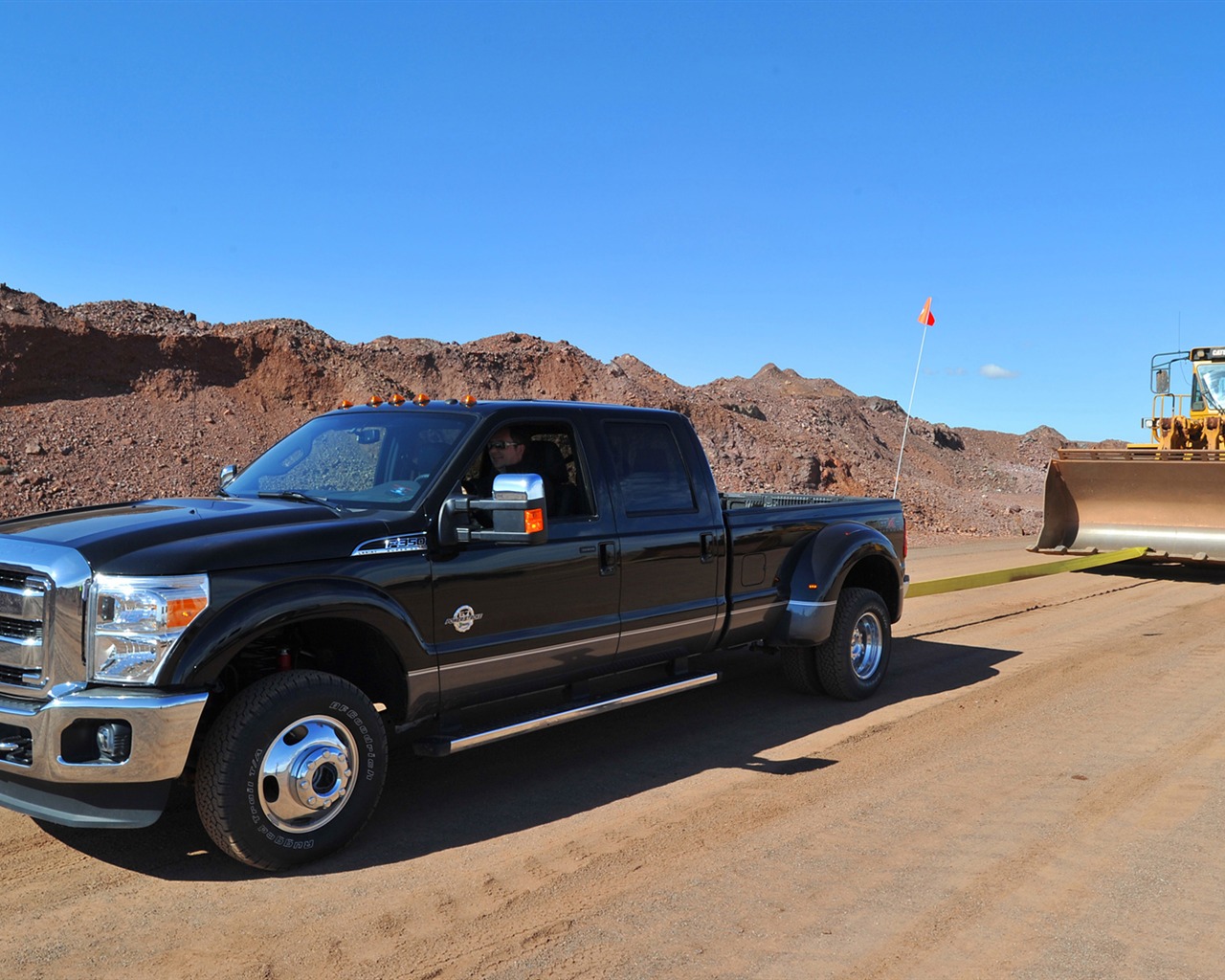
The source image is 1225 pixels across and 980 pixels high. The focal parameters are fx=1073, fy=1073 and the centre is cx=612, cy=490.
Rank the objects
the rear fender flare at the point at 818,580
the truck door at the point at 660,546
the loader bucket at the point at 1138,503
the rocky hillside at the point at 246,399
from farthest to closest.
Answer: the rocky hillside at the point at 246,399 → the loader bucket at the point at 1138,503 → the rear fender flare at the point at 818,580 → the truck door at the point at 660,546

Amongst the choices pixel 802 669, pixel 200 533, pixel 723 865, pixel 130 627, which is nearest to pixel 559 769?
pixel 723 865

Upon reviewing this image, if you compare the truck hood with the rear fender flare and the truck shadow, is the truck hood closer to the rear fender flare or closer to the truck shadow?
the truck shadow

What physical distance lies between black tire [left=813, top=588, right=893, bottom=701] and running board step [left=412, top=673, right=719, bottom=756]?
1313 millimetres

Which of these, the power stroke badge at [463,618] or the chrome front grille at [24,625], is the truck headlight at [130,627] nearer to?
the chrome front grille at [24,625]

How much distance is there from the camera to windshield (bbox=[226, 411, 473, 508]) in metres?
5.07

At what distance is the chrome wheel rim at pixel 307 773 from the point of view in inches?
166

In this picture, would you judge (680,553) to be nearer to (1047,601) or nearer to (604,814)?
(604,814)

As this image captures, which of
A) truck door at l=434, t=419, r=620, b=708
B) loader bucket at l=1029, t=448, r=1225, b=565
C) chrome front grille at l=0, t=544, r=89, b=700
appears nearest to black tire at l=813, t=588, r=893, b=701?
truck door at l=434, t=419, r=620, b=708

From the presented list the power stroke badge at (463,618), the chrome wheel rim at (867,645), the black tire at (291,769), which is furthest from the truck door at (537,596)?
the chrome wheel rim at (867,645)

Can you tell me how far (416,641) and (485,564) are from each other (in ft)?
1.62

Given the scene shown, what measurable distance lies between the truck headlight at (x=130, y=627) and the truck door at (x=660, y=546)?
2351 millimetres

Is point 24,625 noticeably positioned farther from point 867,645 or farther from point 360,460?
point 867,645

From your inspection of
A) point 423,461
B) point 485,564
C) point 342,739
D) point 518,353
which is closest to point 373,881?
point 342,739

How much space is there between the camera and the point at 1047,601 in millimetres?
12352
